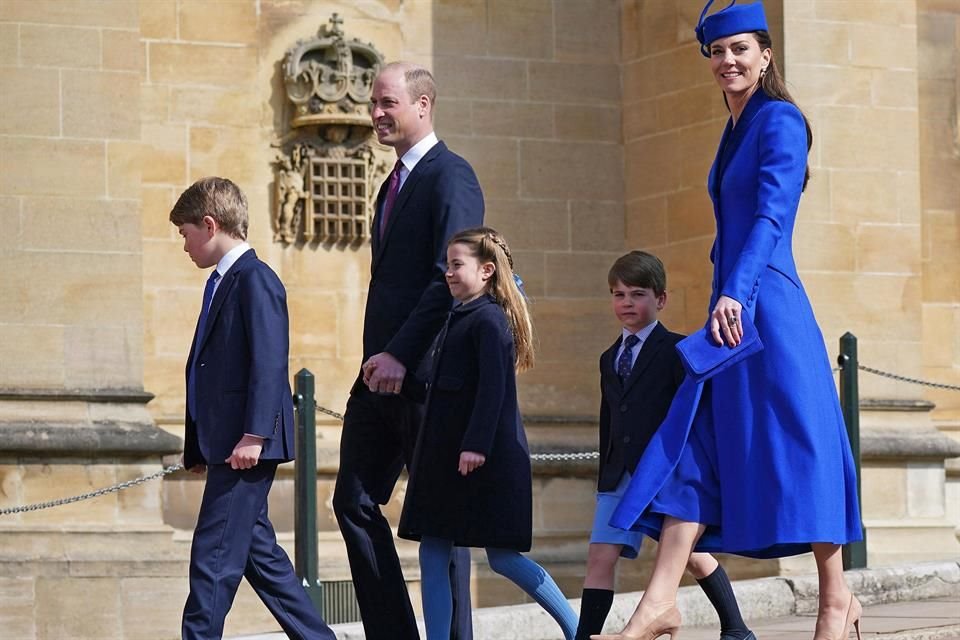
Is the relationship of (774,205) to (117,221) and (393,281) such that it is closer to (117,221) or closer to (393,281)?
(393,281)

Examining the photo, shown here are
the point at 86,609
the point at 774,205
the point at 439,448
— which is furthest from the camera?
the point at 86,609

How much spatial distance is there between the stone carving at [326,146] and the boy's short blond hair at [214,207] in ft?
16.0

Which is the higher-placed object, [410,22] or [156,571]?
[410,22]

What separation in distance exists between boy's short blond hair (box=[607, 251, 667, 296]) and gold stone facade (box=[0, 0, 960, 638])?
409 cm

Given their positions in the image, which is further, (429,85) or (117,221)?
(117,221)

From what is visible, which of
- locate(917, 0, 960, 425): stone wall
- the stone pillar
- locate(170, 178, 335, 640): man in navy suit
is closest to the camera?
locate(170, 178, 335, 640): man in navy suit

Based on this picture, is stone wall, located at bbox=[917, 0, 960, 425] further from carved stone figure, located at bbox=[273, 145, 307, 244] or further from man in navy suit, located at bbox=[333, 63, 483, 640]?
man in navy suit, located at bbox=[333, 63, 483, 640]

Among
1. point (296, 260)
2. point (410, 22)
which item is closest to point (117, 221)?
point (296, 260)

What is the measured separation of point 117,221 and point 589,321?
10.3 ft

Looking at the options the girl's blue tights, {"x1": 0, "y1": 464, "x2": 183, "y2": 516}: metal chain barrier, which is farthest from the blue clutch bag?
{"x1": 0, "y1": 464, "x2": 183, "y2": 516}: metal chain barrier

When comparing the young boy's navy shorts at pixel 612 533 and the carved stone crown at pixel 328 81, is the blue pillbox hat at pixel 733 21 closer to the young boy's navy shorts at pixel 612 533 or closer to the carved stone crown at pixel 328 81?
the young boy's navy shorts at pixel 612 533

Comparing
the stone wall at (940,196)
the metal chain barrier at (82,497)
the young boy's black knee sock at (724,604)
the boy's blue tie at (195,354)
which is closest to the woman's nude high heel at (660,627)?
the young boy's black knee sock at (724,604)

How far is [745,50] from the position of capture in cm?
573

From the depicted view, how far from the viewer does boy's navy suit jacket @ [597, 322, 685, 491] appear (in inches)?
248
